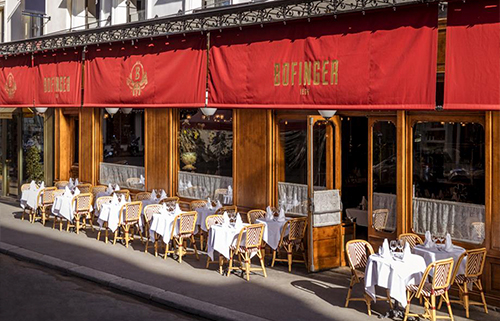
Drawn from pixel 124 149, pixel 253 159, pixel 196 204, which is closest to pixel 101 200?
pixel 196 204

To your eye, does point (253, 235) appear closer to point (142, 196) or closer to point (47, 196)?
point (142, 196)

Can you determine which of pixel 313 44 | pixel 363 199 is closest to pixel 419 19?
pixel 313 44

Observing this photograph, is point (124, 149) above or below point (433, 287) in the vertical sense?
above

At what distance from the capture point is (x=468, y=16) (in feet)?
30.1

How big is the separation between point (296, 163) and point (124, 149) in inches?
262

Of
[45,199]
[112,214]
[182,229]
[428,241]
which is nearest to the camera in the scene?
[428,241]

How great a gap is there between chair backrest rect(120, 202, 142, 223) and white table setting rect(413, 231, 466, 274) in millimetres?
6870

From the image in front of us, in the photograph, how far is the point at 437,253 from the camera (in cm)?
1027

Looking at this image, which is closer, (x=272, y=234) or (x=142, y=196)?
(x=272, y=234)

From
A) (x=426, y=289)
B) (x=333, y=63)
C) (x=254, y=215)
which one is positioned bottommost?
(x=426, y=289)

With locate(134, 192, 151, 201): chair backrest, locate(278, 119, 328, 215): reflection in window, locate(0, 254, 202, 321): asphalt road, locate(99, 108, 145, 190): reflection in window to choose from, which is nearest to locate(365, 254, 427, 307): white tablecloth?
locate(0, 254, 202, 321): asphalt road

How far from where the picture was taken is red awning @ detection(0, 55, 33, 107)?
59.6 feet

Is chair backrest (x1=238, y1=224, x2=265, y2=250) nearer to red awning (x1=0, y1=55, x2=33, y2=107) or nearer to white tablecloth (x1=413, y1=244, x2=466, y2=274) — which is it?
white tablecloth (x1=413, y1=244, x2=466, y2=274)

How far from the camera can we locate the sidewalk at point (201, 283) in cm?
1002
